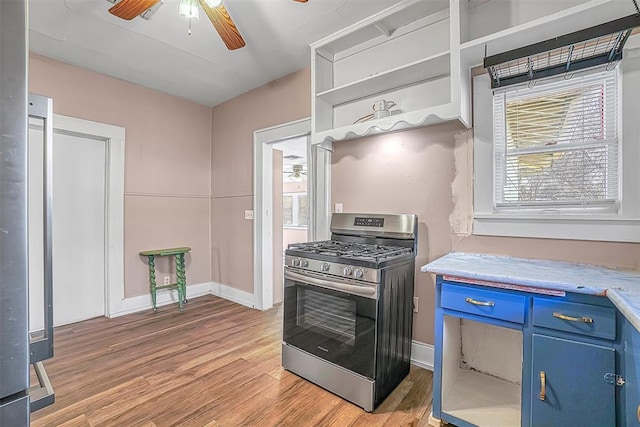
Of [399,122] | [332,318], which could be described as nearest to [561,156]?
[399,122]

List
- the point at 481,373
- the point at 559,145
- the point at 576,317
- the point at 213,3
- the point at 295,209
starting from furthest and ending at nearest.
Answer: the point at 295,209, the point at 481,373, the point at 559,145, the point at 213,3, the point at 576,317

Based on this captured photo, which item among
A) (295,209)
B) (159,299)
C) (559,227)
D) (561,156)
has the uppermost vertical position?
(561,156)

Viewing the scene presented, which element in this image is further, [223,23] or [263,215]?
[263,215]

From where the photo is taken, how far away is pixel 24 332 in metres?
0.55

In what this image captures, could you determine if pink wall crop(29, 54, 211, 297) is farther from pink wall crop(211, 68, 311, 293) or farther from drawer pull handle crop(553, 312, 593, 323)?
drawer pull handle crop(553, 312, 593, 323)

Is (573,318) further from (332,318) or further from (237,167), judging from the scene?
(237,167)

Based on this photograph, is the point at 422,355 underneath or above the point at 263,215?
underneath

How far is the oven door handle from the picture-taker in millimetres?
1888

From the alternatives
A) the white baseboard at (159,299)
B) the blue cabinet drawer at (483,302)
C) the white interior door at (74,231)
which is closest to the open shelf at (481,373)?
the blue cabinet drawer at (483,302)

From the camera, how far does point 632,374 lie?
1147mm

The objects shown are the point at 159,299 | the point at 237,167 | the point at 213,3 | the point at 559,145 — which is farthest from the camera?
the point at 237,167

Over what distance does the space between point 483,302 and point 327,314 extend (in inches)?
39.3

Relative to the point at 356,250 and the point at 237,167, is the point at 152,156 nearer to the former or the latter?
the point at 237,167

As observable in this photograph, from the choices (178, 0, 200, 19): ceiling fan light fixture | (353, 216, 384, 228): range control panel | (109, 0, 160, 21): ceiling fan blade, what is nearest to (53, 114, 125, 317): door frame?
(109, 0, 160, 21): ceiling fan blade
